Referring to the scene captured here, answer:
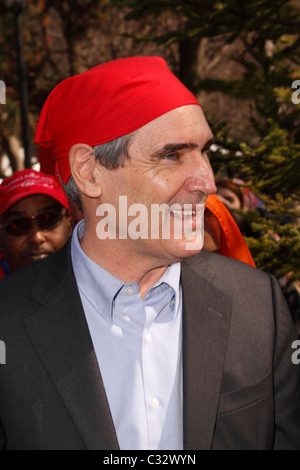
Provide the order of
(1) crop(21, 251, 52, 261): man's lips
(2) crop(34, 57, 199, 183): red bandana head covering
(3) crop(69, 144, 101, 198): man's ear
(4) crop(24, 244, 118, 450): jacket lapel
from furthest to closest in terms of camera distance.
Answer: (1) crop(21, 251, 52, 261): man's lips < (3) crop(69, 144, 101, 198): man's ear < (2) crop(34, 57, 199, 183): red bandana head covering < (4) crop(24, 244, 118, 450): jacket lapel

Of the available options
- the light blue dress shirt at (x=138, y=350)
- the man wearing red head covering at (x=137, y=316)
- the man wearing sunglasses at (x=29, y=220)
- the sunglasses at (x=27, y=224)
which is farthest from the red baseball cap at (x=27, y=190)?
the light blue dress shirt at (x=138, y=350)

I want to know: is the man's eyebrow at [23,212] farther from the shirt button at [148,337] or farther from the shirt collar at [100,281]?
the shirt button at [148,337]

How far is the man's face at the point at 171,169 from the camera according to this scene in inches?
75.2

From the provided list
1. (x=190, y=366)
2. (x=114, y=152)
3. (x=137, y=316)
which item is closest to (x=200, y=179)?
(x=114, y=152)

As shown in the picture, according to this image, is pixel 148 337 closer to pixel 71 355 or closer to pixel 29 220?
pixel 71 355

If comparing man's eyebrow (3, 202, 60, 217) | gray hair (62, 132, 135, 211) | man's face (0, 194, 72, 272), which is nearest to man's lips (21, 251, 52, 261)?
man's face (0, 194, 72, 272)

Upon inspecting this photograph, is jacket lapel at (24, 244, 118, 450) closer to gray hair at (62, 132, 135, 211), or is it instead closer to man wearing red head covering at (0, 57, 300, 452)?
man wearing red head covering at (0, 57, 300, 452)

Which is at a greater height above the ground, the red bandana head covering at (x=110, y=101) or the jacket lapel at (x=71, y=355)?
the red bandana head covering at (x=110, y=101)

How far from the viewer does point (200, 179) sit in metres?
1.92

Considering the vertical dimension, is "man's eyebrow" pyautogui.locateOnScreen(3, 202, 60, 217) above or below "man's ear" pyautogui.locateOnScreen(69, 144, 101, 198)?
below

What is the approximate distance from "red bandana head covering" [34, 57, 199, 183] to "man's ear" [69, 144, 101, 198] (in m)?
0.04

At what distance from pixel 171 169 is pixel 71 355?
0.76 metres

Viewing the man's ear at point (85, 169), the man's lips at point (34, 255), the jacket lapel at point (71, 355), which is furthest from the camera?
the man's lips at point (34, 255)

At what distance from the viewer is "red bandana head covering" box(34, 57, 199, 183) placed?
195cm
